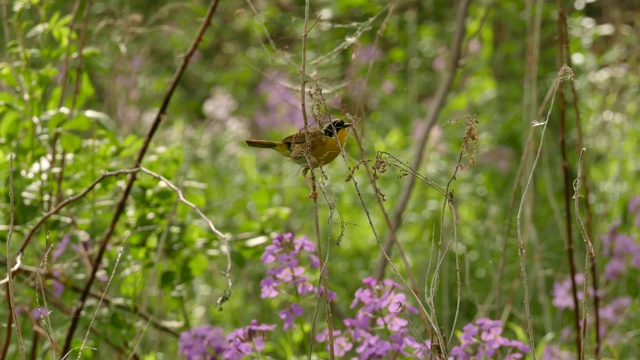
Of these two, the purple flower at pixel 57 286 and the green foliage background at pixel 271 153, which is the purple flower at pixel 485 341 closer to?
the green foliage background at pixel 271 153

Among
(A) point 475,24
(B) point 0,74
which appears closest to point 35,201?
(B) point 0,74

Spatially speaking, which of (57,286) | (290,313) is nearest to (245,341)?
(290,313)

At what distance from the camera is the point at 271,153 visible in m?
5.64

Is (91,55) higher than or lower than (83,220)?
higher

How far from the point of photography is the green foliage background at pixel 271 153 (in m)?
2.65

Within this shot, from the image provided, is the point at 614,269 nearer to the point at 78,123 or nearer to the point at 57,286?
the point at 57,286

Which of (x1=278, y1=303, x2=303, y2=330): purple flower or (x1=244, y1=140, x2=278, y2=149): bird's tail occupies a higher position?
(x1=244, y1=140, x2=278, y2=149): bird's tail

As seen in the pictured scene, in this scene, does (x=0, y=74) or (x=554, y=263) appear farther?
(x=554, y=263)

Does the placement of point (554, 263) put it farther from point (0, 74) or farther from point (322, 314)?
point (0, 74)

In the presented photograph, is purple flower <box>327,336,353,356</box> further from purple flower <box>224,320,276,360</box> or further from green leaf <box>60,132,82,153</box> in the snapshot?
green leaf <box>60,132,82,153</box>

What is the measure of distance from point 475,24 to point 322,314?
186 centimetres

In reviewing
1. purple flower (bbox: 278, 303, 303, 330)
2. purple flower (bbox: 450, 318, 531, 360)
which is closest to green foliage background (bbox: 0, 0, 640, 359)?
purple flower (bbox: 450, 318, 531, 360)

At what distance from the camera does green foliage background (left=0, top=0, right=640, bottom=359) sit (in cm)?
265

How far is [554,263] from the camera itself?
445 centimetres
